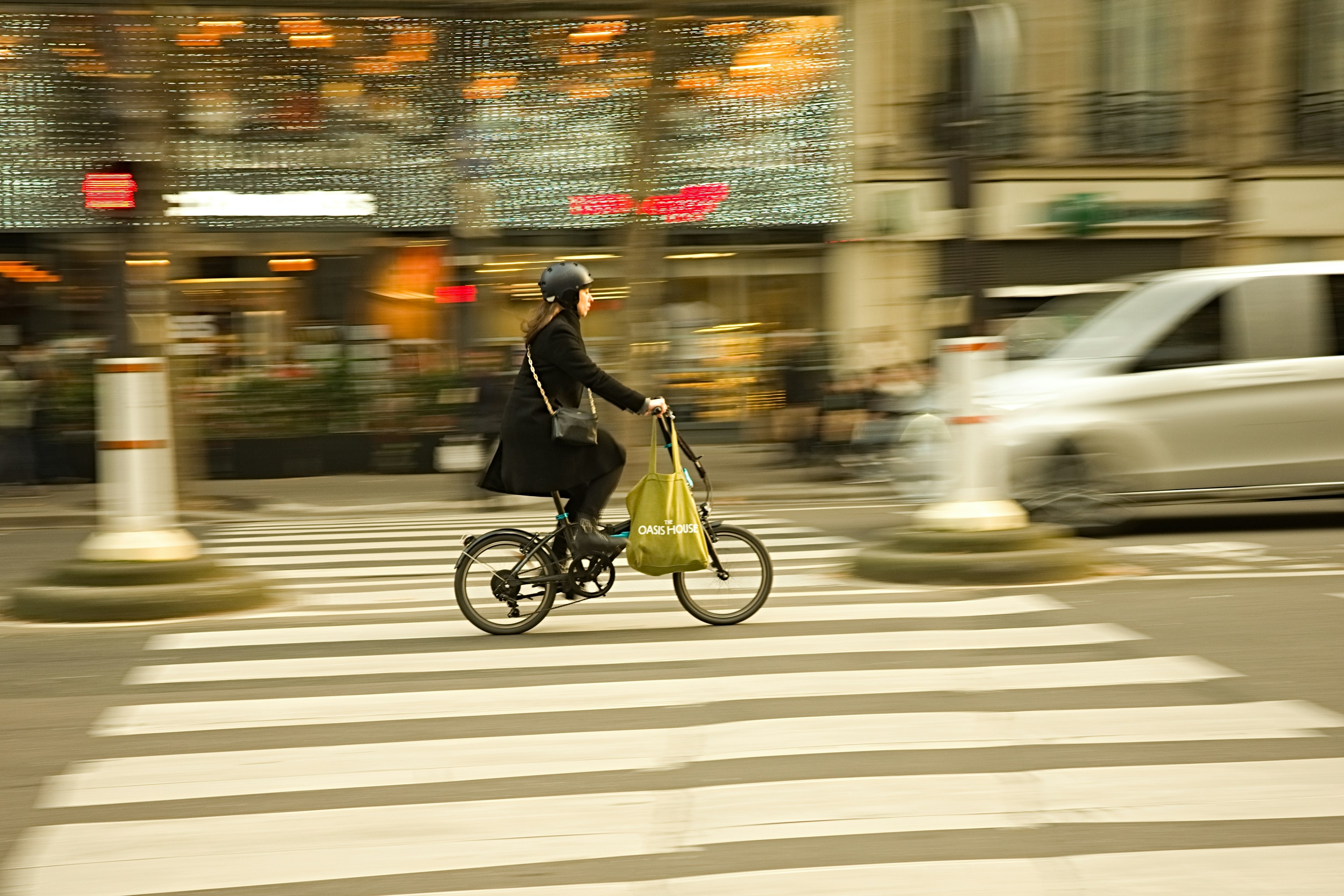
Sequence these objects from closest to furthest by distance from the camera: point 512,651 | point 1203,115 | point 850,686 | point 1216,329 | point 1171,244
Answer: point 850,686
point 512,651
point 1216,329
point 1203,115
point 1171,244

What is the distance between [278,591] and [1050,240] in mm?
16969

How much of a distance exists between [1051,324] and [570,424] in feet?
21.5

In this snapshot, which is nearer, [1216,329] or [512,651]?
[512,651]

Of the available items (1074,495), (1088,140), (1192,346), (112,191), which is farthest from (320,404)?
(1088,140)

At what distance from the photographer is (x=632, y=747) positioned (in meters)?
5.54

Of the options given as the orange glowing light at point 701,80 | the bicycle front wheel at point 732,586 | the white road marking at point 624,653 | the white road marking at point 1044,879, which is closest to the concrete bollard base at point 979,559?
the white road marking at point 624,653

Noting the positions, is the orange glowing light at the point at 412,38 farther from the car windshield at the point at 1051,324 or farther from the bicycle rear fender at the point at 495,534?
the bicycle rear fender at the point at 495,534

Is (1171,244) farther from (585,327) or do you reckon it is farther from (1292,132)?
(585,327)

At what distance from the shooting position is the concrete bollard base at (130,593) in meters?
8.57

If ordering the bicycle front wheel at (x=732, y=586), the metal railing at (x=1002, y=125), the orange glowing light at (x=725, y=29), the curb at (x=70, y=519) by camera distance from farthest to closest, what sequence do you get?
1. the orange glowing light at (x=725, y=29)
2. the metal railing at (x=1002, y=125)
3. the curb at (x=70, y=519)
4. the bicycle front wheel at (x=732, y=586)

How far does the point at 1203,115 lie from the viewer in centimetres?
2278

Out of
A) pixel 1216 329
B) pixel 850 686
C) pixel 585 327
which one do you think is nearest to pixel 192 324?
pixel 585 327

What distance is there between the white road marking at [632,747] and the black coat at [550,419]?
208 centimetres

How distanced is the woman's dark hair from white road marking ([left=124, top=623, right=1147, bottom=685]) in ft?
5.15
